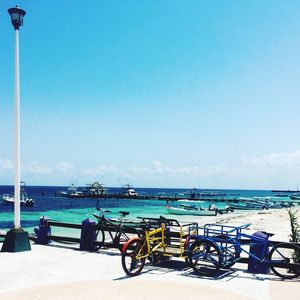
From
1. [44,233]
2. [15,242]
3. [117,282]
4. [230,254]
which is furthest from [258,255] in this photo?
[44,233]

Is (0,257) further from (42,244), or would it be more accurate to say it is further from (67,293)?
(67,293)

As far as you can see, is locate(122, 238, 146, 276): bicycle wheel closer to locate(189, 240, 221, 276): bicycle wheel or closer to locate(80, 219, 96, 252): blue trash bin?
locate(189, 240, 221, 276): bicycle wheel

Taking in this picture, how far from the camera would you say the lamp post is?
38.7ft

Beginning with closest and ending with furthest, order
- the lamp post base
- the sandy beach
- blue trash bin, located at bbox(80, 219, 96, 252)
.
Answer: the sandy beach < the lamp post base < blue trash bin, located at bbox(80, 219, 96, 252)

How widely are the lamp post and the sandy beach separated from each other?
0.87 meters

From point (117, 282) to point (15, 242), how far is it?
478 cm

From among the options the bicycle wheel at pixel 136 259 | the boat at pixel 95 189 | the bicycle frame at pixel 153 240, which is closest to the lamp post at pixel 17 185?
the bicycle wheel at pixel 136 259

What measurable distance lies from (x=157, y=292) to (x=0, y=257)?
18.1ft

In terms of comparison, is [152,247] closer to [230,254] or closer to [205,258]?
[205,258]

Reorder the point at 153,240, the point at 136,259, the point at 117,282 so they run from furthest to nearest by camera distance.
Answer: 1. the point at 153,240
2. the point at 136,259
3. the point at 117,282

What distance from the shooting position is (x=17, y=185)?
1197cm

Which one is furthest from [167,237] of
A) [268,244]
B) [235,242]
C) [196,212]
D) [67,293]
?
[196,212]

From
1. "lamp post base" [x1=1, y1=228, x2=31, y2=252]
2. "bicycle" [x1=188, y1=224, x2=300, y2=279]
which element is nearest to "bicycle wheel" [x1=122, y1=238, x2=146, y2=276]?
"bicycle" [x1=188, y1=224, x2=300, y2=279]

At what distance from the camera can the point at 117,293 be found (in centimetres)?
753
